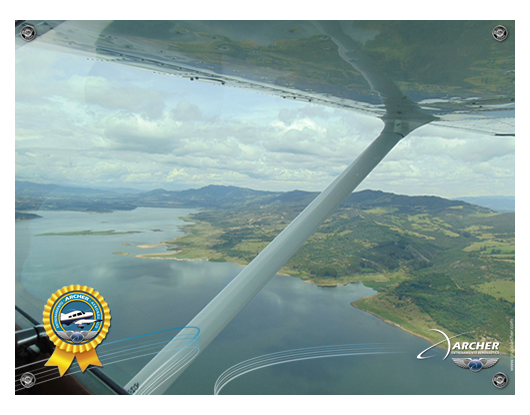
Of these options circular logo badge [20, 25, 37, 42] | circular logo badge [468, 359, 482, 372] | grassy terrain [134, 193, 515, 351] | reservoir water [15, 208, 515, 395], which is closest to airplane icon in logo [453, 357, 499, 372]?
circular logo badge [468, 359, 482, 372]

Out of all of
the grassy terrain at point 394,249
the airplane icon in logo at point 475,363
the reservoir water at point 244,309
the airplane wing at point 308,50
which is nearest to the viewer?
the airplane wing at point 308,50

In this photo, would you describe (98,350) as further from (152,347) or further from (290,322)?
(290,322)

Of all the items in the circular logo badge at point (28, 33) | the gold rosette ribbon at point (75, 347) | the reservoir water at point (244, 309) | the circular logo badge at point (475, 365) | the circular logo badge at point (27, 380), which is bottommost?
the circular logo badge at point (27, 380)

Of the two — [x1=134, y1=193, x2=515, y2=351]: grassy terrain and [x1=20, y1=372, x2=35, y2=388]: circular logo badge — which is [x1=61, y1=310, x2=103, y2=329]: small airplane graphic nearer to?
[x1=20, y1=372, x2=35, y2=388]: circular logo badge

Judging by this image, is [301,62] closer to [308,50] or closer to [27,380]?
[308,50]

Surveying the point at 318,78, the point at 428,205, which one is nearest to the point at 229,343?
the point at 318,78

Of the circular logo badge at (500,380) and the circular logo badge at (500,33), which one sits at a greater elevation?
the circular logo badge at (500,33)

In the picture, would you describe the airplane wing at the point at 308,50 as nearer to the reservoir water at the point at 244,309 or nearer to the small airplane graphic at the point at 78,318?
the small airplane graphic at the point at 78,318

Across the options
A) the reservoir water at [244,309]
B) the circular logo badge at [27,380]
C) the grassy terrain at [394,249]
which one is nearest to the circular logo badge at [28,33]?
the circular logo badge at [27,380]
